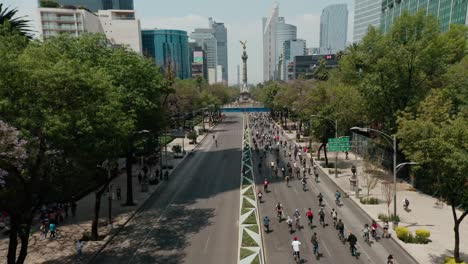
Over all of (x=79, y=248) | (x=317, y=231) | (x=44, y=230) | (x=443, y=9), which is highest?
(x=443, y=9)

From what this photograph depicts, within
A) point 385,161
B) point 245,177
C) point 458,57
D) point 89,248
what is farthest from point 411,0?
point 89,248

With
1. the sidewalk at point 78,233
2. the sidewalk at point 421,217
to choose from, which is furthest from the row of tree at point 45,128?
the sidewalk at point 421,217

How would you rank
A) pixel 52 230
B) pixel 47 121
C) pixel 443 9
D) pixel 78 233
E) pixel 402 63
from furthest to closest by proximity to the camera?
1. pixel 443 9
2. pixel 402 63
3. pixel 78 233
4. pixel 52 230
5. pixel 47 121

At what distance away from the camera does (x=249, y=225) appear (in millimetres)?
26578

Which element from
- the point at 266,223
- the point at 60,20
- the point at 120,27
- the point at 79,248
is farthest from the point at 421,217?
the point at 120,27

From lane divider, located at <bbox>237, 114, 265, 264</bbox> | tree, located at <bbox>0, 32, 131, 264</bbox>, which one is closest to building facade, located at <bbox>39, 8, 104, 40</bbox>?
lane divider, located at <bbox>237, 114, 265, 264</bbox>

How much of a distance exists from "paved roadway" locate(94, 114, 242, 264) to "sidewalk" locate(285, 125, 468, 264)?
11366 millimetres

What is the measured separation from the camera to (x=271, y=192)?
35562 mm

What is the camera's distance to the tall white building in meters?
142

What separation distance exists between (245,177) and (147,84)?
16.0 m

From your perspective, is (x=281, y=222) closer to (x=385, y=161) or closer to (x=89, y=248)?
(x=89, y=248)

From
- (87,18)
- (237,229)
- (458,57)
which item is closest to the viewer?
(237,229)

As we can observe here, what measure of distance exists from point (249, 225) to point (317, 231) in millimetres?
5103

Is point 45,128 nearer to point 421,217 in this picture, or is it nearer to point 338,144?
point 421,217
